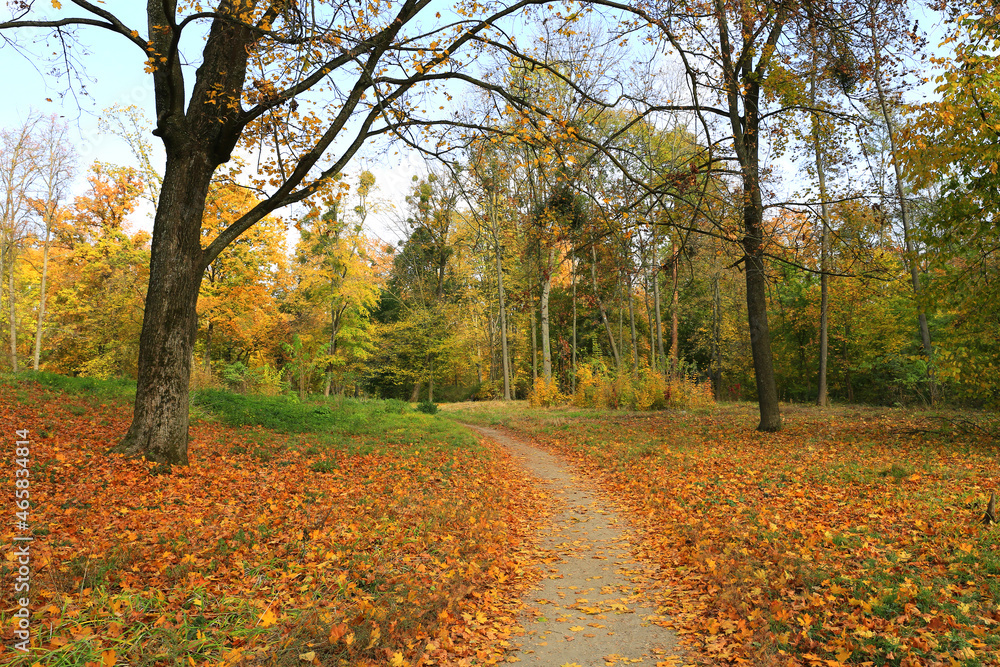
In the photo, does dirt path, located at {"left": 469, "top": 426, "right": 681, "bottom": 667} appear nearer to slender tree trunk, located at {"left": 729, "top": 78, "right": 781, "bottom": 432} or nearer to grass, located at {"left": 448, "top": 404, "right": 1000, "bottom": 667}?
grass, located at {"left": 448, "top": 404, "right": 1000, "bottom": 667}

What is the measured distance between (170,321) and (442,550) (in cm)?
490

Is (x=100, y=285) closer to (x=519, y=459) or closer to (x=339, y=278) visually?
(x=339, y=278)

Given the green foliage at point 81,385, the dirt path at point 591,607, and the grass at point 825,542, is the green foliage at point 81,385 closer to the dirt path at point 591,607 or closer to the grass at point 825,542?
the dirt path at point 591,607

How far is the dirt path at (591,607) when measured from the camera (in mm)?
3699

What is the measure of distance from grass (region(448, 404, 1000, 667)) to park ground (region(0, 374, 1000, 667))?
0.02 m

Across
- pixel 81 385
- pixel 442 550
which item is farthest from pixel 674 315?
pixel 442 550

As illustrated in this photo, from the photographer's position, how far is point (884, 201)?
11094mm

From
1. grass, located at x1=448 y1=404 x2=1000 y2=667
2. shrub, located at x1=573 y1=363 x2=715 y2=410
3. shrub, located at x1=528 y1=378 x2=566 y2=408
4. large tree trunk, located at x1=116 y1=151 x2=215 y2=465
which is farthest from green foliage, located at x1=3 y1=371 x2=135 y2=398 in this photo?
Result: shrub, located at x1=573 y1=363 x2=715 y2=410

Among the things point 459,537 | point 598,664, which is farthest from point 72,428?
point 598,664

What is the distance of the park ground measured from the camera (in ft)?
11.0

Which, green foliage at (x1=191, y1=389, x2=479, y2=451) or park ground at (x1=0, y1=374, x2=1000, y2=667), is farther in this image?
green foliage at (x1=191, y1=389, x2=479, y2=451)

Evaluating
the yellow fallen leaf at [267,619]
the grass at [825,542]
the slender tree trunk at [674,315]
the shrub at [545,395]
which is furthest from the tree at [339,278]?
the yellow fallen leaf at [267,619]

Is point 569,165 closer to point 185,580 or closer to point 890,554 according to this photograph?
point 890,554

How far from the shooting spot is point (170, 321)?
7125 millimetres
